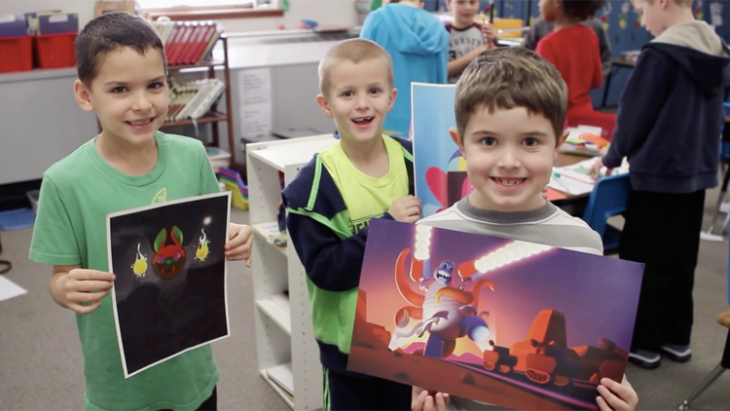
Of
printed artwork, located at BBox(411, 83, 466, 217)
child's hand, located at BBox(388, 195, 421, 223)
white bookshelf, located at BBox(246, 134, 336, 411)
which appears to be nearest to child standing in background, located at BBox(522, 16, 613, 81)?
white bookshelf, located at BBox(246, 134, 336, 411)

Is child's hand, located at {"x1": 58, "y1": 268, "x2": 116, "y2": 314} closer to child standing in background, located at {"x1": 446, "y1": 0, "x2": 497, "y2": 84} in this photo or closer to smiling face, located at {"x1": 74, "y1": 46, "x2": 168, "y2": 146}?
smiling face, located at {"x1": 74, "y1": 46, "x2": 168, "y2": 146}

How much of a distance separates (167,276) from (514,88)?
738 millimetres

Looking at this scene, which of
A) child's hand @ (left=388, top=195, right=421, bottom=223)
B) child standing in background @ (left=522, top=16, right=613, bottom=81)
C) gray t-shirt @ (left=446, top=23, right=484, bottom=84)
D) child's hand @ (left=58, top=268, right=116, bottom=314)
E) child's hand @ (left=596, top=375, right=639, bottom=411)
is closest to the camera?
child's hand @ (left=596, top=375, right=639, bottom=411)

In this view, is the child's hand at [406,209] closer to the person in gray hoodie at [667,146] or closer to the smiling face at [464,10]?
the person in gray hoodie at [667,146]

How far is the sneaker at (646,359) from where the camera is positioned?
2936mm

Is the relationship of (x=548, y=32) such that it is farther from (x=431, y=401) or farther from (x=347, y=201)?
(x=431, y=401)

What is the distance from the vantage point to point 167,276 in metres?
1.34

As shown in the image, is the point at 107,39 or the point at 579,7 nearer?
the point at 107,39

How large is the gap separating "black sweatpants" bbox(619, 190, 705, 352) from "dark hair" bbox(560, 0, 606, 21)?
1.15 metres

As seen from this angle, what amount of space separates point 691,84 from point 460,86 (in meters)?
1.74

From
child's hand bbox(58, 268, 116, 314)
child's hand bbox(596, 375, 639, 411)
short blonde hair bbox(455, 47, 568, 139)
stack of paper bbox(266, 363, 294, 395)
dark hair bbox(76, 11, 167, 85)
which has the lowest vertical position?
stack of paper bbox(266, 363, 294, 395)

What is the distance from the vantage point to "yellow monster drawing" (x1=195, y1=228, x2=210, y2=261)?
54.0 inches

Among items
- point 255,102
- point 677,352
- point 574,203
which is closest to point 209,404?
point 574,203

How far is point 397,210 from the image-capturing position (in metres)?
1.51
